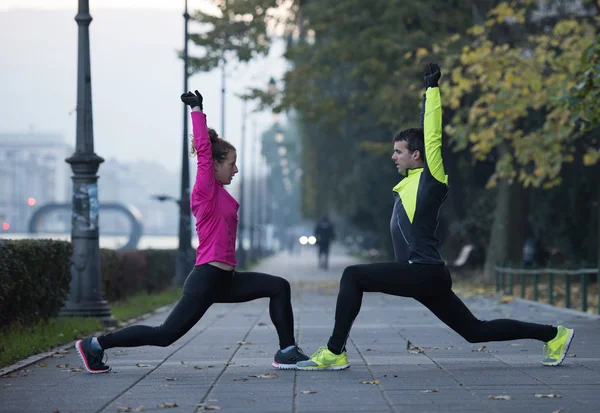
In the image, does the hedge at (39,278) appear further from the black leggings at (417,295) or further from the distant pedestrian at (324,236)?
the distant pedestrian at (324,236)

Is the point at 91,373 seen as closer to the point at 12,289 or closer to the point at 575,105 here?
the point at 12,289

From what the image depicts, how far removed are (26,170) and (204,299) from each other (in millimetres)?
124528

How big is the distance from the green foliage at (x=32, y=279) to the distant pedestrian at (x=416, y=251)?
399cm

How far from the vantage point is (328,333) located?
42.7 ft

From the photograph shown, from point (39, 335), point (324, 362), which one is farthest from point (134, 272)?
point (324, 362)

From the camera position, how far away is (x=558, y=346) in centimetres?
886

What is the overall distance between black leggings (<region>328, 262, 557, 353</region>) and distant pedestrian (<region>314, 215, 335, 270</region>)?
33.3 meters

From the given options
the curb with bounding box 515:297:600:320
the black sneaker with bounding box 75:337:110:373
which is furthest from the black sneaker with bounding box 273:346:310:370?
the curb with bounding box 515:297:600:320

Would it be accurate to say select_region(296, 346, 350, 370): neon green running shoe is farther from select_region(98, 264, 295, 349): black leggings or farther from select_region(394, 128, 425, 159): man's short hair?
select_region(394, 128, 425, 159): man's short hair

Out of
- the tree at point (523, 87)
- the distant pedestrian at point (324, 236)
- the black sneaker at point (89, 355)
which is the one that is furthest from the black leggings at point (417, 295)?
the distant pedestrian at point (324, 236)

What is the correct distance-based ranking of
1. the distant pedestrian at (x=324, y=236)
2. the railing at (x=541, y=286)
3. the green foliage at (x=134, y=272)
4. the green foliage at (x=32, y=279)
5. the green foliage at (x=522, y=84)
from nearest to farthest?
the green foliage at (x=32, y=279) < the green foliage at (x=134, y=272) < the railing at (x=541, y=286) < the green foliage at (x=522, y=84) < the distant pedestrian at (x=324, y=236)

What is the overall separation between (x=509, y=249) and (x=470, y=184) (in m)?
7.54

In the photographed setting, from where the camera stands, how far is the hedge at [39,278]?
11.4 meters

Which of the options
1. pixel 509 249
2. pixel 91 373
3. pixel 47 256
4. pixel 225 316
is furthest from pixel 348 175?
pixel 91 373
